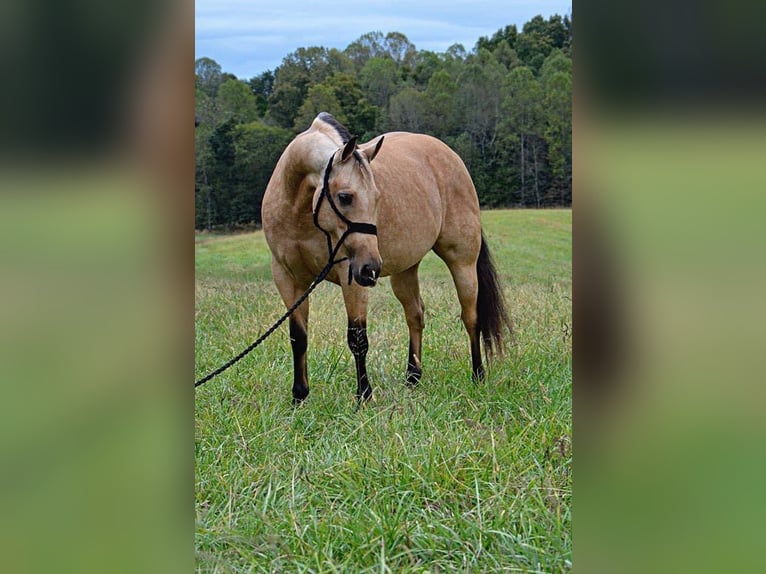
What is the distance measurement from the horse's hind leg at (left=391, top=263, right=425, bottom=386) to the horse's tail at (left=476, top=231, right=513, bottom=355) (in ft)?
1.55

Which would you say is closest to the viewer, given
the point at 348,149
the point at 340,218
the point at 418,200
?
the point at 348,149

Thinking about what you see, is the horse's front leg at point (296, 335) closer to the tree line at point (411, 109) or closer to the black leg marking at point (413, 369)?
the black leg marking at point (413, 369)

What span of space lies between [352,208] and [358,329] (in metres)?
0.97

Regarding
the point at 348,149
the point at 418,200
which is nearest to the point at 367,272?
the point at 348,149

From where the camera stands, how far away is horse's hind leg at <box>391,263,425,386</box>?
514 cm

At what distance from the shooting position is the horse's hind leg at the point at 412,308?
5137 millimetres

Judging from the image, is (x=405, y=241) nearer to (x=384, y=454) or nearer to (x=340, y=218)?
(x=340, y=218)

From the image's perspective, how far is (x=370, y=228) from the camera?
12.2 ft

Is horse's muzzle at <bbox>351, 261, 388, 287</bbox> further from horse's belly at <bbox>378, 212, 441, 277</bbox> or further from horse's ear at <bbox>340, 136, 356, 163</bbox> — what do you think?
horse's belly at <bbox>378, 212, 441, 277</bbox>
